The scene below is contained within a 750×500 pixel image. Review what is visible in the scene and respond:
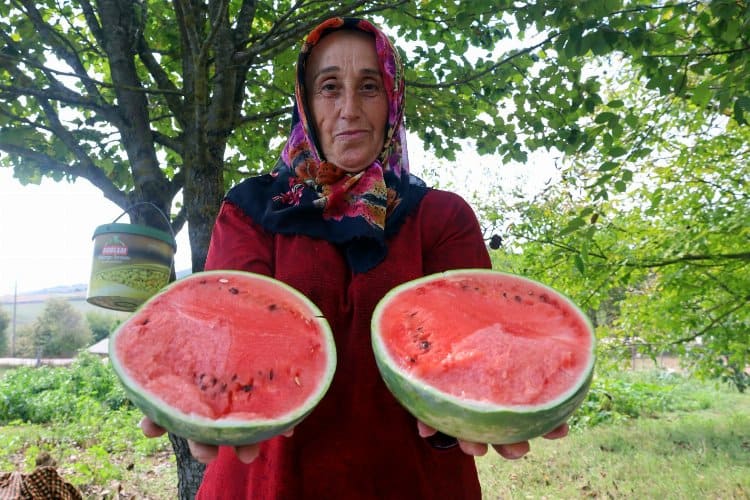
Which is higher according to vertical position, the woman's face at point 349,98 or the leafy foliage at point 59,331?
the woman's face at point 349,98

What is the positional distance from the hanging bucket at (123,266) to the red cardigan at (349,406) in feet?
4.01

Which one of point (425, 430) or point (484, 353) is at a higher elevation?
point (484, 353)

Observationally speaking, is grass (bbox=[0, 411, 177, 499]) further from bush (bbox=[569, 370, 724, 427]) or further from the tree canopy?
bush (bbox=[569, 370, 724, 427])

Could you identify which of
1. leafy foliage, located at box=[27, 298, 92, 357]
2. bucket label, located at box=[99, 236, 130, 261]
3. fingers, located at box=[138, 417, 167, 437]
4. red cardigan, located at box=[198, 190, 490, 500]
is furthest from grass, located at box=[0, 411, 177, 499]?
leafy foliage, located at box=[27, 298, 92, 357]

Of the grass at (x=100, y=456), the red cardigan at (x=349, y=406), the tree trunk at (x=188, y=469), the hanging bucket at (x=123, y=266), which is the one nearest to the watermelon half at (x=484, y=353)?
the red cardigan at (x=349, y=406)

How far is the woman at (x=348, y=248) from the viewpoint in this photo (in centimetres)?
145

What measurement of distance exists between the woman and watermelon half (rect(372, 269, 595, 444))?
122 mm

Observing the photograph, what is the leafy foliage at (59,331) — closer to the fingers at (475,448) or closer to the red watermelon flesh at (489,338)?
the red watermelon flesh at (489,338)

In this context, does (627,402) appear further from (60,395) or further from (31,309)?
(31,309)

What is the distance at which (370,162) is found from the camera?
6.09 feet

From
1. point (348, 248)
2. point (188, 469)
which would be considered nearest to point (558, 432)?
point (348, 248)

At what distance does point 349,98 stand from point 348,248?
1.68ft

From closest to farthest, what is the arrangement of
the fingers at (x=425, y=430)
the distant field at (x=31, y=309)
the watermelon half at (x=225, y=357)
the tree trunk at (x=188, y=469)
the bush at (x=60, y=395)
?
the watermelon half at (x=225, y=357)
the fingers at (x=425, y=430)
the tree trunk at (x=188, y=469)
the bush at (x=60, y=395)
the distant field at (x=31, y=309)

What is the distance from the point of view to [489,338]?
1.32 m
